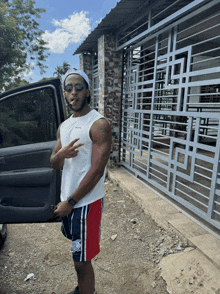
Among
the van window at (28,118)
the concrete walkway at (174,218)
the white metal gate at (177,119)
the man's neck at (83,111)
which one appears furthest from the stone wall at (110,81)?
the man's neck at (83,111)

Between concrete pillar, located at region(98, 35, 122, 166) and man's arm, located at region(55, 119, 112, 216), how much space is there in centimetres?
383

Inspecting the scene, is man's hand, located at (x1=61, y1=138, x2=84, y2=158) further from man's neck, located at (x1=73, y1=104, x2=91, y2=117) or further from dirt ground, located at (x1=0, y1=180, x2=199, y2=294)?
dirt ground, located at (x1=0, y1=180, x2=199, y2=294)

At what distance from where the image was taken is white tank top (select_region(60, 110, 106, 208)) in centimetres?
158

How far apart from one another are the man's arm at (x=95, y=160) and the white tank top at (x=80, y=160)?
5 centimetres

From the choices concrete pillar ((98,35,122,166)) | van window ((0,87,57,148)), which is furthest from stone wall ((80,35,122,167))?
van window ((0,87,57,148))

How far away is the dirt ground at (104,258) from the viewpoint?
2.24 m

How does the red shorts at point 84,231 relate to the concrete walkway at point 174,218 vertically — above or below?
above

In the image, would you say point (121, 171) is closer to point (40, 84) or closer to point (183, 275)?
point (183, 275)

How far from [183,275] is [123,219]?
1460 mm

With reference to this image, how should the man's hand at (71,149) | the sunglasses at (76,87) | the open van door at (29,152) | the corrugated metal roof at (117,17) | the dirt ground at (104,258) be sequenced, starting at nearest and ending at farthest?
the man's hand at (71,149)
the sunglasses at (76,87)
the open van door at (29,152)
the dirt ground at (104,258)
the corrugated metal roof at (117,17)

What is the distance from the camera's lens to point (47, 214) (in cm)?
206

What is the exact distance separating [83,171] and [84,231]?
0.45 metres

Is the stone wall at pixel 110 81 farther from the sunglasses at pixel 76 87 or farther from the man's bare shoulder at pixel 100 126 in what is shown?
the man's bare shoulder at pixel 100 126

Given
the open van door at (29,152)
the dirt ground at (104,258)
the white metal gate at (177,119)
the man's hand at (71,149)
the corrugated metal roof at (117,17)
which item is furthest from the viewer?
the corrugated metal roof at (117,17)
